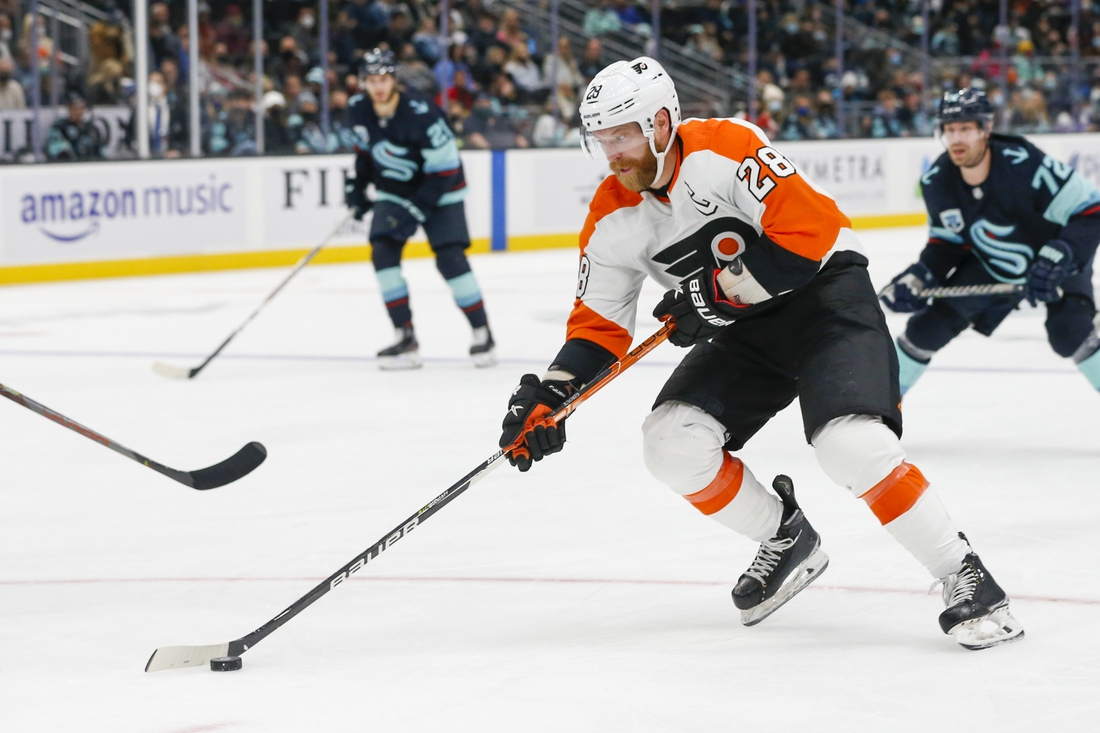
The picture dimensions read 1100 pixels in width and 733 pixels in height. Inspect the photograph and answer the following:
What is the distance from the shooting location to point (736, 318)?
2.52m

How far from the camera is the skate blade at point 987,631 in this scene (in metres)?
2.41

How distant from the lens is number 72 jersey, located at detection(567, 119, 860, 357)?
96.3 inches

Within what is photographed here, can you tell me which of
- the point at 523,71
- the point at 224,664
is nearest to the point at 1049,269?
the point at 224,664

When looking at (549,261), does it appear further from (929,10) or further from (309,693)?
(309,693)

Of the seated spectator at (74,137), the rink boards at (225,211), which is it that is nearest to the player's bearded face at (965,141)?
the rink boards at (225,211)

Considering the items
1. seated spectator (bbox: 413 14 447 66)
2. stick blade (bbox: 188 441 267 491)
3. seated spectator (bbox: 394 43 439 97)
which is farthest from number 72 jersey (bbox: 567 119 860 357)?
seated spectator (bbox: 413 14 447 66)

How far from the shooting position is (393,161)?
5.85m

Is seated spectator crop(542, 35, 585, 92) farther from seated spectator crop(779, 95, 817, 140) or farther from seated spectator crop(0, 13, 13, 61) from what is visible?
seated spectator crop(0, 13, 13, 61)

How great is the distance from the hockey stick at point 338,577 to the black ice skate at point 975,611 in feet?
2.14

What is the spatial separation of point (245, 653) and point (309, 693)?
24 cm

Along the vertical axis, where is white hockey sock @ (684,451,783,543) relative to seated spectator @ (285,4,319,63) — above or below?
below

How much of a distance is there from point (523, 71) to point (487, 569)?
871cm

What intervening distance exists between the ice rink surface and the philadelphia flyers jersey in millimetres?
540

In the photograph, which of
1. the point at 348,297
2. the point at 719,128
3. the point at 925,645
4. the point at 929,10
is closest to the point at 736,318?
the point at 719,128
